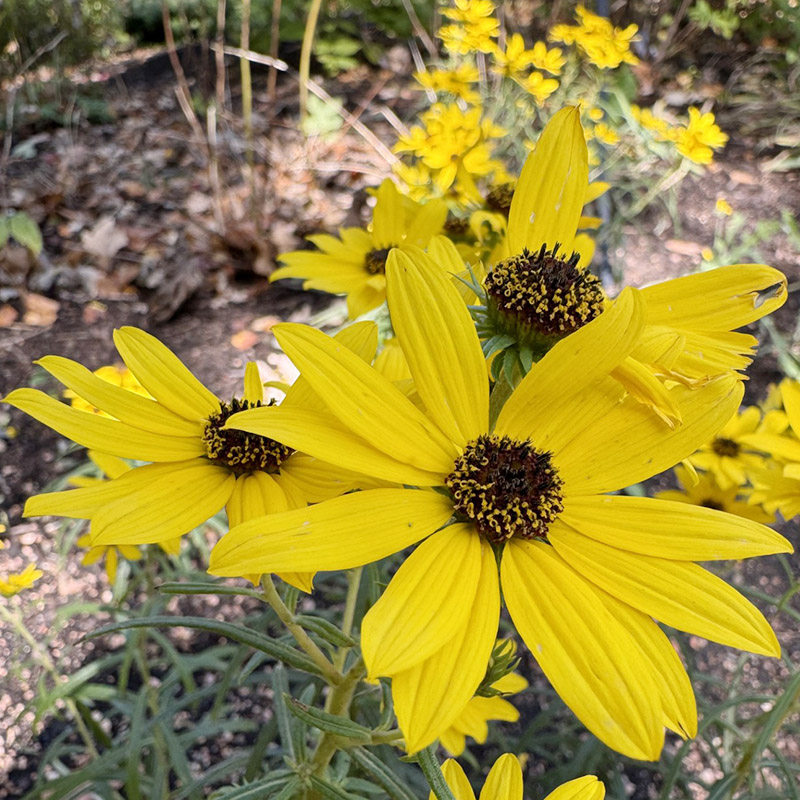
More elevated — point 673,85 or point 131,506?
point 131,506

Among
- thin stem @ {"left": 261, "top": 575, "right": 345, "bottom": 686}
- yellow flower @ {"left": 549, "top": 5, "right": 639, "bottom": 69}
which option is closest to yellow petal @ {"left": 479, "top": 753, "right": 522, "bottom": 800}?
thin stem @ {"left": 261, "top": 575, "right": 345, "bottom": 686}

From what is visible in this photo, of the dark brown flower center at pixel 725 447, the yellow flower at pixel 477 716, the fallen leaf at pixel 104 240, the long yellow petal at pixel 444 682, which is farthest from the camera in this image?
the fallen leaf at pixel 104 240

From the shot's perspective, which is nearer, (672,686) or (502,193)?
(672,686)

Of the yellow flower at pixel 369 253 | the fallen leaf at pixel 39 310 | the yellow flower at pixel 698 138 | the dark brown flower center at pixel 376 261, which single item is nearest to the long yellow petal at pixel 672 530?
the yellow flower at pixel 369 253

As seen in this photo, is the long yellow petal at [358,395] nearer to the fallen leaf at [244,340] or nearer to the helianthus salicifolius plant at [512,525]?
the helianthus salicifolius plant at [512,525]

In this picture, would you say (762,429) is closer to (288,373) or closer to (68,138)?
(288,373)

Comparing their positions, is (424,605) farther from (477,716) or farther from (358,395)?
(477,716)

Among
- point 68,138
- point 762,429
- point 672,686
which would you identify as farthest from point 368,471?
point 68,138
